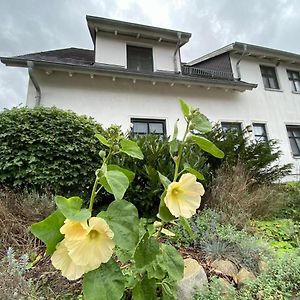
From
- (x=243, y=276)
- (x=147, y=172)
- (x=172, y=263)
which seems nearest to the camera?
(x=172, y=263)

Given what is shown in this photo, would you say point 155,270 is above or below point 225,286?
above

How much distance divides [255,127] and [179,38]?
4488 millimetres

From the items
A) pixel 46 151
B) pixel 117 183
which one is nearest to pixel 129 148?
pixel 117 183

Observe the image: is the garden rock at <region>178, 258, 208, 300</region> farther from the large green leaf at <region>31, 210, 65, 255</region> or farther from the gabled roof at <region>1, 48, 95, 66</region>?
the gabled roof at <region>1, 48, 95, 66</region>

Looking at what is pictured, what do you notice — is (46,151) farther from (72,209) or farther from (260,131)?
(260,131)

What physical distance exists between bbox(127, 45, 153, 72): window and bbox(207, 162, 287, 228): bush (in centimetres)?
511

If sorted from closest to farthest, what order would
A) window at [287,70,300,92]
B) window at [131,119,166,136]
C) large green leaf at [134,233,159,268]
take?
large green leaf at [134,233,159,268]
window at [131,119,166,136]
window at [287,70,300,92]

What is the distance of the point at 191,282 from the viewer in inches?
75.5

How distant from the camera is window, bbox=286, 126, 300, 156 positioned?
31.6 ft

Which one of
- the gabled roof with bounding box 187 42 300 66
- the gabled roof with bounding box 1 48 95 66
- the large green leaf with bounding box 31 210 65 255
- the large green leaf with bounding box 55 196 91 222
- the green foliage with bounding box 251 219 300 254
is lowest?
the green foliage with bounding box 251 219 300 254

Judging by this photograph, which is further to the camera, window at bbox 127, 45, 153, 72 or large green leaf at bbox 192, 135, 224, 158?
window at bbox 127, 45, 153, 72

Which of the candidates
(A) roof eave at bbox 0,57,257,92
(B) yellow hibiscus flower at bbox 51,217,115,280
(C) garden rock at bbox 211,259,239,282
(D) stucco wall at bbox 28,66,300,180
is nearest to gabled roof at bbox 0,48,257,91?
(A) roof eave at bbox 0,57,257,92

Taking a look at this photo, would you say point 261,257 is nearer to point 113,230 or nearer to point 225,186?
point 225,186

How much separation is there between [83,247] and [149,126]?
6853 mm
